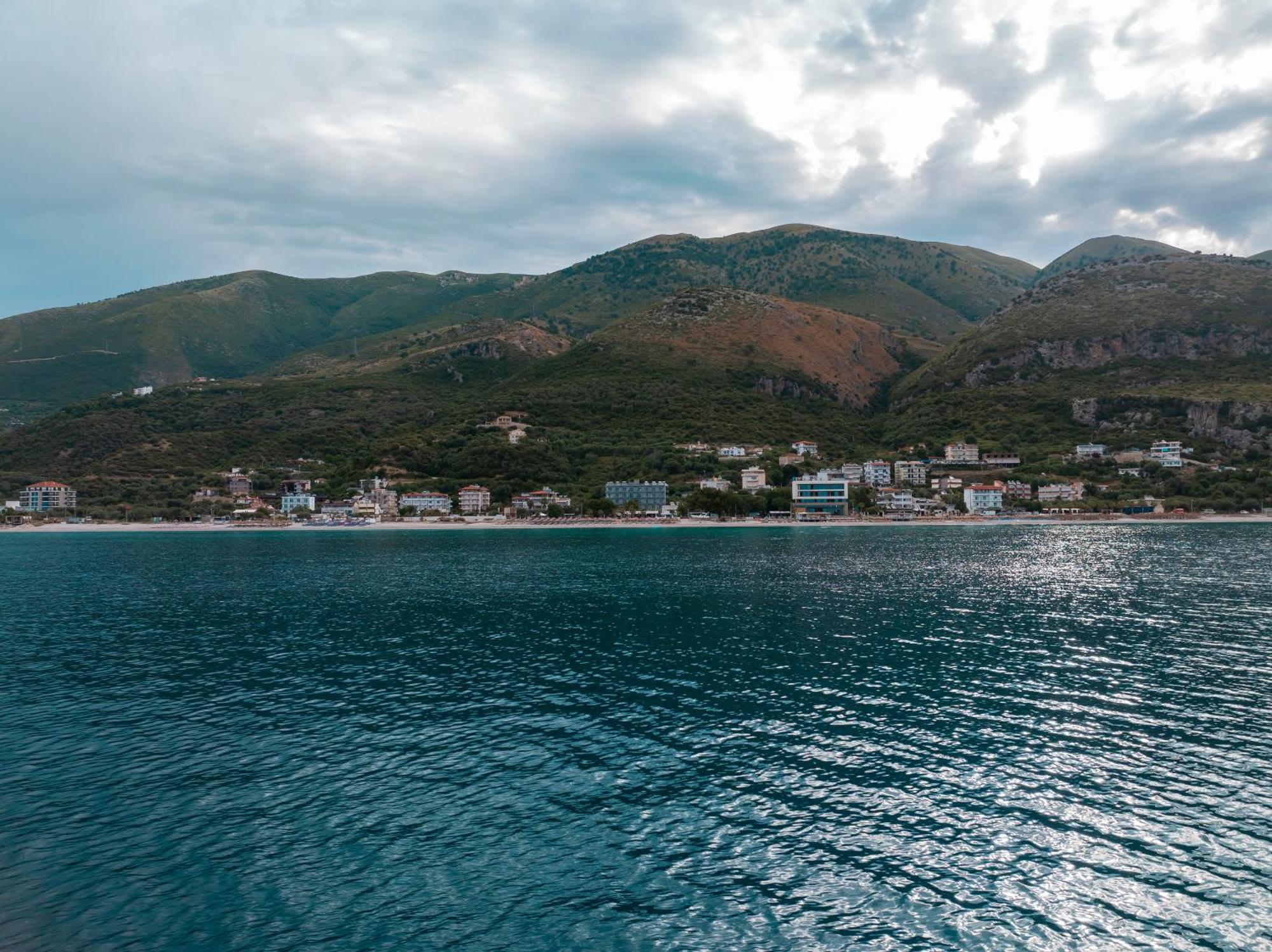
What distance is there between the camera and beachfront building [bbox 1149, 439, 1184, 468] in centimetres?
17550

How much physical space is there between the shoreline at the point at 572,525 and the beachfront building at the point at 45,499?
11.7 meters

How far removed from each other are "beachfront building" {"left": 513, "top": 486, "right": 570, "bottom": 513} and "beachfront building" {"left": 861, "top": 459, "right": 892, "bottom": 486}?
82.1m

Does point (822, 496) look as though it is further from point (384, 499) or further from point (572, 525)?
point (384, 499)

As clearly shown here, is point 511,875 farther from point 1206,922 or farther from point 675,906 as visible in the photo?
point 1206,922

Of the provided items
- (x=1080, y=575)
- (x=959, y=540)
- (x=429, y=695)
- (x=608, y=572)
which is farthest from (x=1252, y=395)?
(x=429, y=695)

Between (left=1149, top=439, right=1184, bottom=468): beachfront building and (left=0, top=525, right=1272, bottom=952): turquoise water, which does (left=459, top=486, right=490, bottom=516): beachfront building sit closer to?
(left=0, top=525, right=1272, bottom=952): turquoise water

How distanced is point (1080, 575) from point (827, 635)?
41.9m

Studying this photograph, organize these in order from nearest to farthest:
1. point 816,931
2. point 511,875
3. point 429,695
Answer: point 816,931, point 511,875, point 429,695

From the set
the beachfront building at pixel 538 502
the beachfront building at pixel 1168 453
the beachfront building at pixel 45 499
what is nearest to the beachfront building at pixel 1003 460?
the beachfront building at pixel 1168 453

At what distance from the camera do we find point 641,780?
875 inches

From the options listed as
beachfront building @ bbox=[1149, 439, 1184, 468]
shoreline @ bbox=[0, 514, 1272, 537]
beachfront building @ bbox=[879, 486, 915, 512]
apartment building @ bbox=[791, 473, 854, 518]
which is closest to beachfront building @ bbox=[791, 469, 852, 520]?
apartment building @ bbox=[791, 473, 854, 518]

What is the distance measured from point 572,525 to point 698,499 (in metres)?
31.0

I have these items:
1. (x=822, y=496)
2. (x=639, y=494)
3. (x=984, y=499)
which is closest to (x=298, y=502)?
(x=639, y=494)

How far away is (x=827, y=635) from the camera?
1740 inches
